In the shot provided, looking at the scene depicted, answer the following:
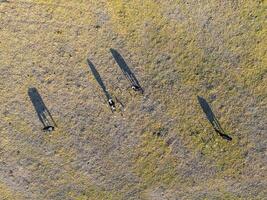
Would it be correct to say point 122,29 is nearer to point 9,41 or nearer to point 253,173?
point 9,41

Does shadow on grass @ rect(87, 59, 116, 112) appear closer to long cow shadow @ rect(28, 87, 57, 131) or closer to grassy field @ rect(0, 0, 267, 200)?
grassy field @ rect(0, 0, 267, 200)

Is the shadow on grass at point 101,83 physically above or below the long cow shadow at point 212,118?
above

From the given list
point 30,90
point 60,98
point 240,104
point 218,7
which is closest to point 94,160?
point 60,98

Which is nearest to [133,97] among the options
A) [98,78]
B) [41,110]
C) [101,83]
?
[101,83]

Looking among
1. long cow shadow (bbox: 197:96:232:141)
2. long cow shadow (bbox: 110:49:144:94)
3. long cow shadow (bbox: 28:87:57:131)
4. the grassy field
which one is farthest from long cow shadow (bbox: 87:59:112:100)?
long cow shadow (bbox: 197:96:232:141)

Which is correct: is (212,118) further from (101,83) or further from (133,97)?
(101,83)

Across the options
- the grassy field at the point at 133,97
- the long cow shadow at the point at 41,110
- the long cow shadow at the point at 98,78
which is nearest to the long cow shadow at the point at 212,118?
the grassy field at the point at 133,97

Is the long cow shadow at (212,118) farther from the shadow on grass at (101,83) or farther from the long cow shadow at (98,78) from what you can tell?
the long cow shadow at (98,78)
